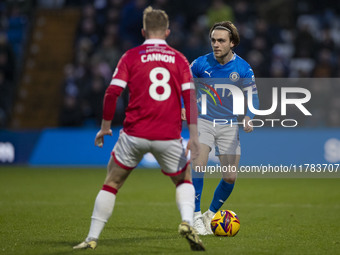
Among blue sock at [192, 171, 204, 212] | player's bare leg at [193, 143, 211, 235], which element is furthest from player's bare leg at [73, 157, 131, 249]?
blue sock at [192, 171, 204, 212]

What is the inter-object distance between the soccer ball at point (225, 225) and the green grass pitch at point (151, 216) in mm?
117

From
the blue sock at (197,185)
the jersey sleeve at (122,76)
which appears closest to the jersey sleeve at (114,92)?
the jersey sleeve at (122,76)

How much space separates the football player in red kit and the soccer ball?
1.35 metres

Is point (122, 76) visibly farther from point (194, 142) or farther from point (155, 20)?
point (194, 142)

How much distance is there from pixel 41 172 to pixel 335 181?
263 inches

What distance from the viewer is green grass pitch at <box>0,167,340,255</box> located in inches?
274

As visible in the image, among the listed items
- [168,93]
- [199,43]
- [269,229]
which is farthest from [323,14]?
[168,93]

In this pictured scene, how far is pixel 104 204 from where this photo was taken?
643 centimetres

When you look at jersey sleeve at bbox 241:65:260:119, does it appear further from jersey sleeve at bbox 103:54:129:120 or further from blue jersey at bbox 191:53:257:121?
jersey sleeve at bbox 103:54:129:120

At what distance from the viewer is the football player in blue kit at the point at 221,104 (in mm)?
8055

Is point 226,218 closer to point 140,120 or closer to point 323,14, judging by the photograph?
point 140,120

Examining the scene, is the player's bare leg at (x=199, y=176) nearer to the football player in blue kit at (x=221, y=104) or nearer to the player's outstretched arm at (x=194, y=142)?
the football player in blue kit at (x=221, y=104)

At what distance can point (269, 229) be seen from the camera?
8.38m

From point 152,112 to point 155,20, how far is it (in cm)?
83
